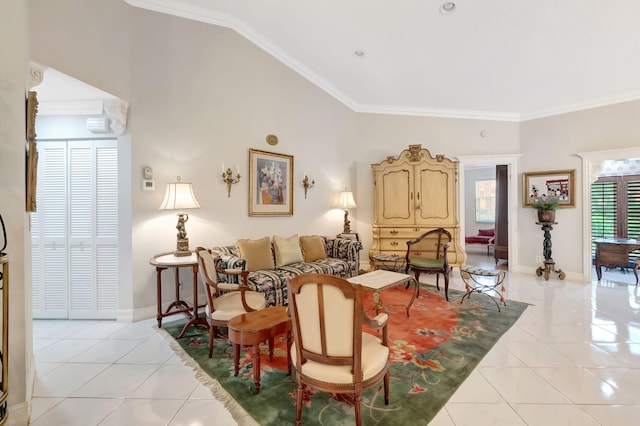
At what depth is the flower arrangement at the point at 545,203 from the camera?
5346mm

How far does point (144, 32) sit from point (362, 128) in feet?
13.4

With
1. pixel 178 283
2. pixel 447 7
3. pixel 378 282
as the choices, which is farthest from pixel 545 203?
pixel 178 283

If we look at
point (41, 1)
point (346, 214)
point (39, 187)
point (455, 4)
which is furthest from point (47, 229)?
point (455, 4)

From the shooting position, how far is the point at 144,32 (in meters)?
3.43

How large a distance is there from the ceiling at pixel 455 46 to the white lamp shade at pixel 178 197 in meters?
2.15

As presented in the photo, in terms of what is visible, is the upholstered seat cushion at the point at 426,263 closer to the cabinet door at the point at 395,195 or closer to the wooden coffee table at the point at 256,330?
the cabinet door at the point at 395,195

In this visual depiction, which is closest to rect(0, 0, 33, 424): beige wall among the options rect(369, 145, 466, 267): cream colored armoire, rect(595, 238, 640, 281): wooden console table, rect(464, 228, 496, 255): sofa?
rect(369, 145, 466, 267): cream colored armoire

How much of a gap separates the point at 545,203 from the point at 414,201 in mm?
2387

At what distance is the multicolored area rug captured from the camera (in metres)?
1.86

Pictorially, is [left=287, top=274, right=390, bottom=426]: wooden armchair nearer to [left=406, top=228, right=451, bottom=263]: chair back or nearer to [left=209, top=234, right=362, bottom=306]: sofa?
[left=209, top=234, right=362, bottom=306]: sofa

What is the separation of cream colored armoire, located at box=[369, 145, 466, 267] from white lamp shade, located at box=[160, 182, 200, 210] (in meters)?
3.37

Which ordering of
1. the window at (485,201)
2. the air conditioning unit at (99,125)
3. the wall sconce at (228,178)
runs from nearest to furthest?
the air conditioning unit at (99,125)
the wall sconce at (228,178)
the window at (485,201)

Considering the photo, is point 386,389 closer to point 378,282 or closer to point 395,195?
point 378,282

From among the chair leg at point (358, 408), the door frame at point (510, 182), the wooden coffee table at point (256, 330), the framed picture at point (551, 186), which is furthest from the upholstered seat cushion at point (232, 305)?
the framed picture at point (551, 186)
